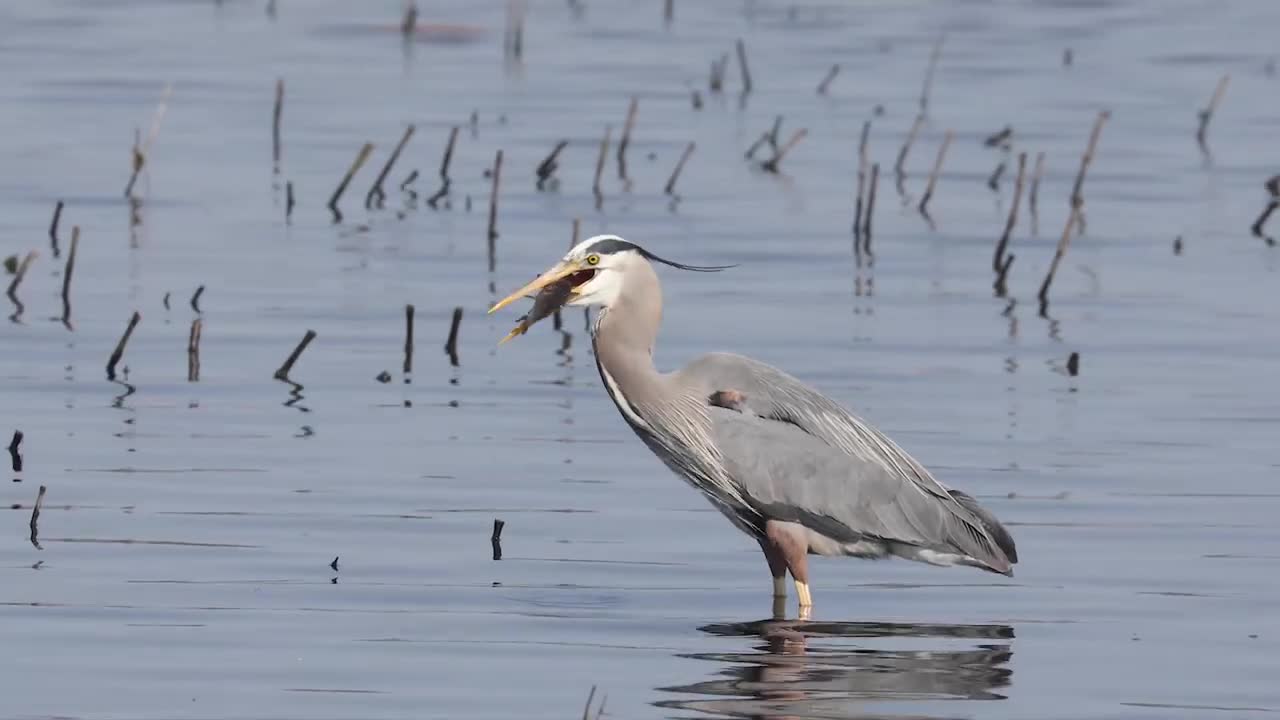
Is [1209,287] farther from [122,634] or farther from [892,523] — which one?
[122,634]

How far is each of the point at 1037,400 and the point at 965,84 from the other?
12.5 meters

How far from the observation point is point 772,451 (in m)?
9.07

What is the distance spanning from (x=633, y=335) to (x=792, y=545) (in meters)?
0.92

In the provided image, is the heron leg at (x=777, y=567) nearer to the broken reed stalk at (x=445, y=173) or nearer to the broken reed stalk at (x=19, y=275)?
the broken reed stalk at (x=19, y=275)

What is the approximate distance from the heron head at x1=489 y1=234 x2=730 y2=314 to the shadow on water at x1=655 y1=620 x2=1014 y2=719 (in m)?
1.20

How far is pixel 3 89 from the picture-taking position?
2280 cm

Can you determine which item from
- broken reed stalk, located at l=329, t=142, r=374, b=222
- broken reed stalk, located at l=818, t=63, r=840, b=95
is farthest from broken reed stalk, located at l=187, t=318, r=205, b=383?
broken reed stalk, located at l=818, t=63, r=840, b=95

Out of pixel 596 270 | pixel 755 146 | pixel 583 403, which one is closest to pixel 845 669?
pixel 596 270

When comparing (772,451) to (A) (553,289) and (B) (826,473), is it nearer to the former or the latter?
(B) (826,473)

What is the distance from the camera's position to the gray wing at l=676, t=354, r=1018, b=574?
9.05 m

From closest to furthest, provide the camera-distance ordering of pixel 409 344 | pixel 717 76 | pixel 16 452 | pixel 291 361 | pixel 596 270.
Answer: pixel 596 270 → pixel 16 452 → pixel 291 361 → pixel 409 344 → pixel 717 76

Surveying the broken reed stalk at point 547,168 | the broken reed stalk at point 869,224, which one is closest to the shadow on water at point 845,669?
the broken reed stalk at point 869,224

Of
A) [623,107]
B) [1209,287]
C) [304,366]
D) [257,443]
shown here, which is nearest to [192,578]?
[257,443]

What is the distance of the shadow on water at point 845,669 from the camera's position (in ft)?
25.7
